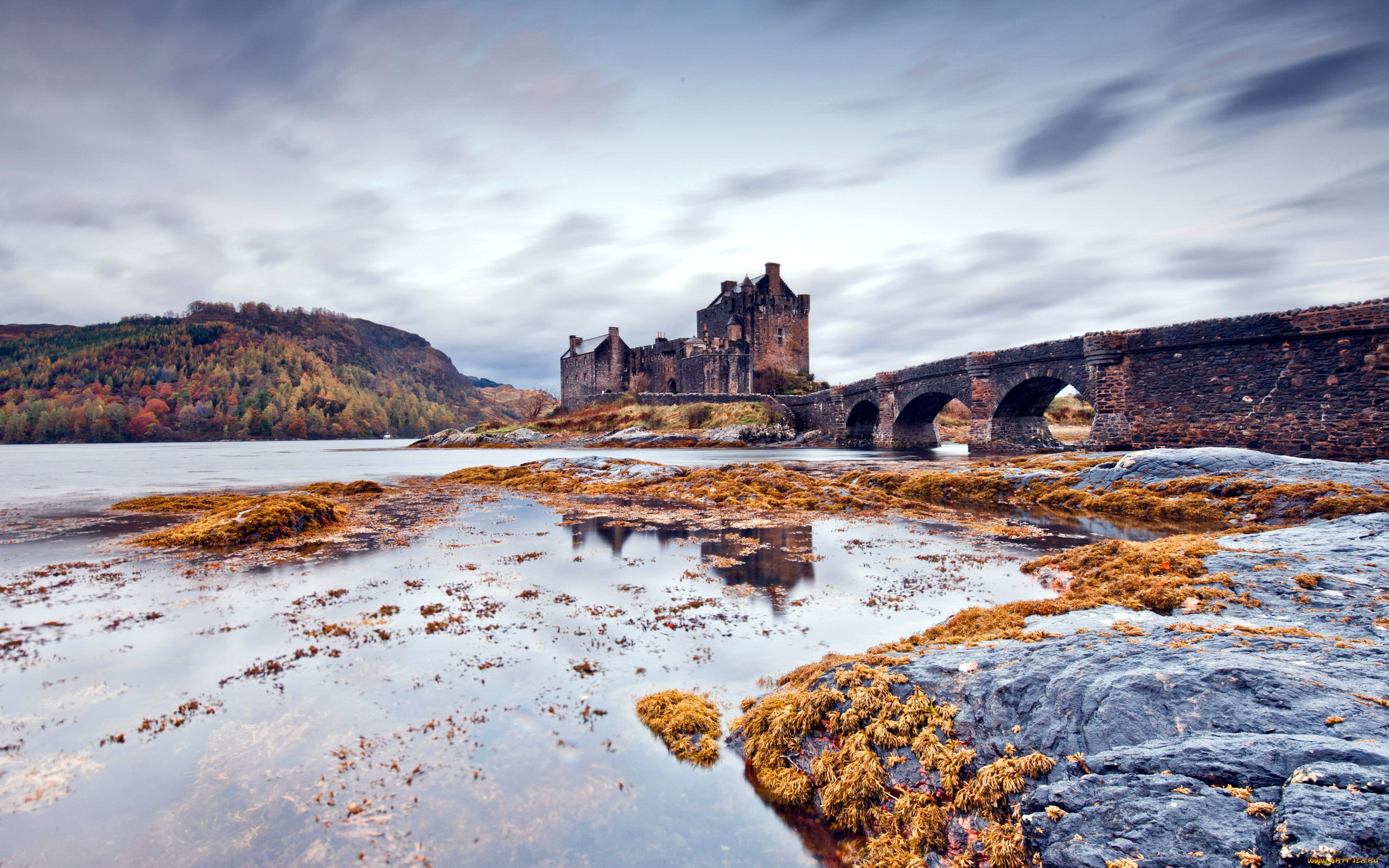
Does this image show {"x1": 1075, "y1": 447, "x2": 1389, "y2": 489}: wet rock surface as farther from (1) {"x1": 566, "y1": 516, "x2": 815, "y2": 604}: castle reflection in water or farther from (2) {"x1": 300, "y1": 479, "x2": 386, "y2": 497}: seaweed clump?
(2) {"x1": 300, "y1": 479, "x2": 386, "y2": 497}: seaweed clump

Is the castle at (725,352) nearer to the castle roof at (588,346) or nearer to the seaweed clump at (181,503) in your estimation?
the castle roof at (588,346)

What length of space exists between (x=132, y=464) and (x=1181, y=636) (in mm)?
63345

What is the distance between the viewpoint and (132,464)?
47.2 metres

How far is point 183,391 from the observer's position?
13988 centimetres

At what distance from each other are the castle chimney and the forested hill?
115528 mm

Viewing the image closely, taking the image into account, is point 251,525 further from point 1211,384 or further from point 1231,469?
point 1211,384

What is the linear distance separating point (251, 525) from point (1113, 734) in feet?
53.7

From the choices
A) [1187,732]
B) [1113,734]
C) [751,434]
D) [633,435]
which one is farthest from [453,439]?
[1187,732]

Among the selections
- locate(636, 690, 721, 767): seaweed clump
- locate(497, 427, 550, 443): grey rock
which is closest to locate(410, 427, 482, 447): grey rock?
locate(497, 427, 550, 443): grey rock

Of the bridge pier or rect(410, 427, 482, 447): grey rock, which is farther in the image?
rect(410, 427, 482, 447): grey rock

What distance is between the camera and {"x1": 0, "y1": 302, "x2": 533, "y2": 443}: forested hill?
124500mm

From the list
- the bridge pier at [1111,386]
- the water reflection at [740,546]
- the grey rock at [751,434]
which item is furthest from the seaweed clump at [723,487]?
the grey rock at [751,434]

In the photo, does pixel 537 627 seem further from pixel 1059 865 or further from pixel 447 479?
pixel 447 479

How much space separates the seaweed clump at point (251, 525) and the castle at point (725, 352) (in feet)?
168
